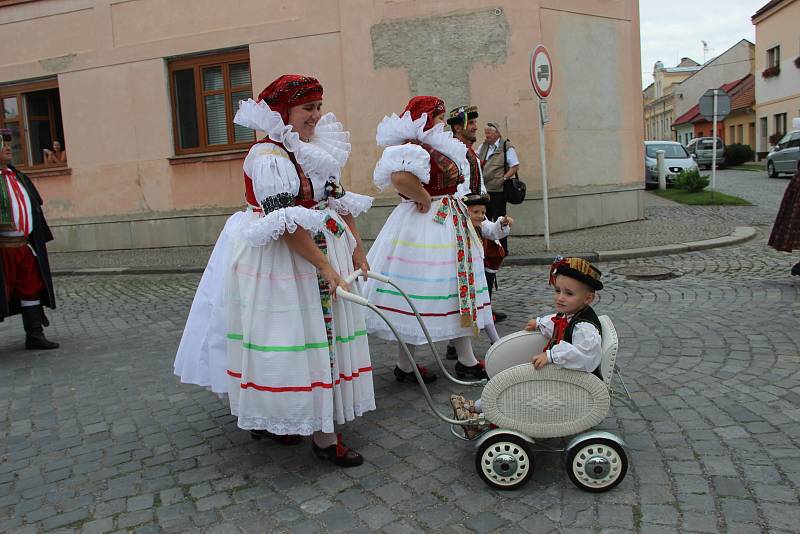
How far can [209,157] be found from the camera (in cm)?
1331

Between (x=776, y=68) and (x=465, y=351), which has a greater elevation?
(x=776, y=68)

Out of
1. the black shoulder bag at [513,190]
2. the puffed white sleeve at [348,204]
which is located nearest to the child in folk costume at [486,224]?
the puffed white sleeve at [348,204]

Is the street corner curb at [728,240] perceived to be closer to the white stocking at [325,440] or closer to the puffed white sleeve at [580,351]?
the puffed white sleeve at [580,351]

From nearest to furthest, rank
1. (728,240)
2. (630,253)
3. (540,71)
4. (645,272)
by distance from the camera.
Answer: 1. (645,272)
2. (630,253)
3. (540,71)
4. (728,240)

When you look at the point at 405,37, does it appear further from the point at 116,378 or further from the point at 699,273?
the point at 116,378

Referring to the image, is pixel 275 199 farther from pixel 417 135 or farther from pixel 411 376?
pixel 411 376

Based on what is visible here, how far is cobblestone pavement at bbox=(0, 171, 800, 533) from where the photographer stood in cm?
307

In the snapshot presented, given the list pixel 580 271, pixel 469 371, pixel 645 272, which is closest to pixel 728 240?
pixel 645 272

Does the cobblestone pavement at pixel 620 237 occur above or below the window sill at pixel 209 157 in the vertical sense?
below

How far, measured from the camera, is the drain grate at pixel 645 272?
8.30 meters

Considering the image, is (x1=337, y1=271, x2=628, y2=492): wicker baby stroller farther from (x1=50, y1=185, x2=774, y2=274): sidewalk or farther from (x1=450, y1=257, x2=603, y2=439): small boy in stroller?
(x1=50, y1=185, x2=774, y2=274): sidewalk

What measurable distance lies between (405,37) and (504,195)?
4.76 metres

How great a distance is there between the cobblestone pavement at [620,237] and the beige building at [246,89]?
0.47 metres

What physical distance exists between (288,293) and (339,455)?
0.89 metres
